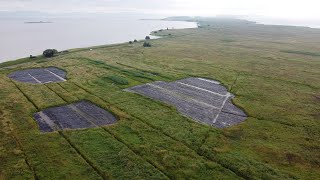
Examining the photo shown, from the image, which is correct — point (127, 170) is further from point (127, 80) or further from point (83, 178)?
point (127, 80)

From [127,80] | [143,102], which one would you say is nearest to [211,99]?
[143,102]

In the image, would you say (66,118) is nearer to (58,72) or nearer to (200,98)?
(200,98)

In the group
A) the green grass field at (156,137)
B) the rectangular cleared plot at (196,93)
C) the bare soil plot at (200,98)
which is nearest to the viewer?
the green grass field at (156,137)

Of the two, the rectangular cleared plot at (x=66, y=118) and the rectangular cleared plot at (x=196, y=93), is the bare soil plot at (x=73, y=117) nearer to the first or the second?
the rectangular cleared plot at (x=66, y=118)

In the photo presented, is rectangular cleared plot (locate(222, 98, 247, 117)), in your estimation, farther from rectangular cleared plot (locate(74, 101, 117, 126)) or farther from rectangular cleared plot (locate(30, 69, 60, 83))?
rectangular cleared plot (locate(30, 69, 60, 83))

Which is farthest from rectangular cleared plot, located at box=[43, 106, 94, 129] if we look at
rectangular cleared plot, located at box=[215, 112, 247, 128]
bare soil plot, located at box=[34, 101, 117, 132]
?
rectangular cleared plot, located at box=[215, 112, 247, 128]

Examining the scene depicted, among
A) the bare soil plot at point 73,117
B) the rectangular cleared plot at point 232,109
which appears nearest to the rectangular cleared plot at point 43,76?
the bare soil plot at point 73,117

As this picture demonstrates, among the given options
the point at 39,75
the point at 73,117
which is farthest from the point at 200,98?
the point at 39,75
